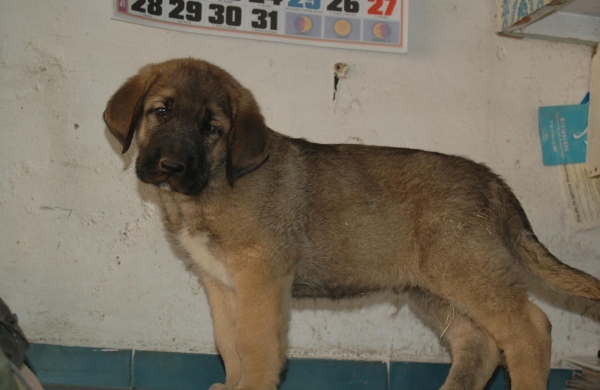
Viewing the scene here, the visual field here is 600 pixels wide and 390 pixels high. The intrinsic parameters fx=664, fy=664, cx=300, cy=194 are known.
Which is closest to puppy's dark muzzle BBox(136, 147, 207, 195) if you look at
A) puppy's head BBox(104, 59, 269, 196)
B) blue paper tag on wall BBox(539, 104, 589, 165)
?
puppy's head BBox(104, 59, 269, 196)

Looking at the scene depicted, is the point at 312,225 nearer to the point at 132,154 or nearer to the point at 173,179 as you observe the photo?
the point at 173,179

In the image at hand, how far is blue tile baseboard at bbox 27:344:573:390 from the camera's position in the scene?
421 cm

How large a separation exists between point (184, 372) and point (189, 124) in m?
1.84

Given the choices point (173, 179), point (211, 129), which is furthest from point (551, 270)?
point (173, 179)

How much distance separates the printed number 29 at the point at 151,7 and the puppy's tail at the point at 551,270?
8.80 feet

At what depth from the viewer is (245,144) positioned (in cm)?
342

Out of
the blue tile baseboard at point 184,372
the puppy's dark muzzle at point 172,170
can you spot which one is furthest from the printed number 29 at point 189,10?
the blue tile baseboard at point 184,372

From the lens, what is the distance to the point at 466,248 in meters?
3.59

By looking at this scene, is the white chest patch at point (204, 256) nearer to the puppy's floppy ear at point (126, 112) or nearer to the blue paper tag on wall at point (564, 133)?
the puppy's floppy ear at point (126, 112)

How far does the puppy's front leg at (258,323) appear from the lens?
3326mm

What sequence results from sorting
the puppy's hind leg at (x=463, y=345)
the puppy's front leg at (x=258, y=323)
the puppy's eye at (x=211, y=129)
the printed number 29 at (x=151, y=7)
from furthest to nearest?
the printed number 29 at (x=151, y=7) → the puppy's hind leg at (x=463, y=345) → the puppy's eye at (x=211, y=129) → the puppy's front leg at (x=258, y=323)

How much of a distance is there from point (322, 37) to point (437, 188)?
1.51 metres

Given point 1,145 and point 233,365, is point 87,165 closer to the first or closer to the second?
point 1,145

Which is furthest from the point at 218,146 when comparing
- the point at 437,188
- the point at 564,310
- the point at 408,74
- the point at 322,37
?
the point at 564,310
